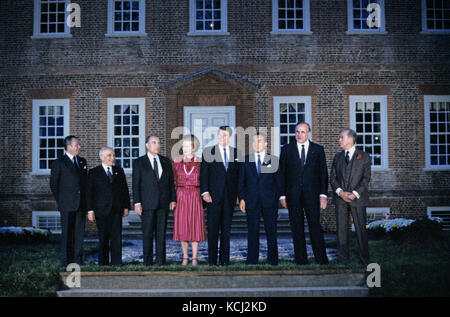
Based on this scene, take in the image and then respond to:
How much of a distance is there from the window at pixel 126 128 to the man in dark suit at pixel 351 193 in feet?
25.3

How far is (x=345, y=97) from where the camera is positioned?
13602 mm

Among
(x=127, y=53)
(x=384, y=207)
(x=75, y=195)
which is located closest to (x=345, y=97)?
(x=384, y=207)

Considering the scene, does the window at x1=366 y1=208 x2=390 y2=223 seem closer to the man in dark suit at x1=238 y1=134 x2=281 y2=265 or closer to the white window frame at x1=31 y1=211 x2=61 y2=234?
the man in dark suit at x1=238 y1=134 x2=281 y2=265

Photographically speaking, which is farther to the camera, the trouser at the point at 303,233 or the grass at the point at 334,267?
the trouser at the point at 303,233

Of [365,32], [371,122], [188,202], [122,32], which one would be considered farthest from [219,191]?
[365,32]

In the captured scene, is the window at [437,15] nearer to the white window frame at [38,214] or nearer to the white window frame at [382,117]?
the white window frame at [382,117]

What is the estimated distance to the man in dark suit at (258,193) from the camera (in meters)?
7.00

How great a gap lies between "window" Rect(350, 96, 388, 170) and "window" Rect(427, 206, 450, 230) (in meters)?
1.95

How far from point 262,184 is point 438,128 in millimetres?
8983

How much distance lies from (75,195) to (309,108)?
8.24 metres

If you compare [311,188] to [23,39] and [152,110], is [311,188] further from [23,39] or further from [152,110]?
[23,39]

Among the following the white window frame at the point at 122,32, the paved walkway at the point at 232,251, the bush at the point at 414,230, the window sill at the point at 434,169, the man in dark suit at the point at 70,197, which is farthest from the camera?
the white window frame at the point at 122,32

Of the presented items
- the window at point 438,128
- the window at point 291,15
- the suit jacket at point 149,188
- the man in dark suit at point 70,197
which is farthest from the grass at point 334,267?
the window at point 291,15

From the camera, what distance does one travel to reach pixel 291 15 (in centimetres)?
1384
